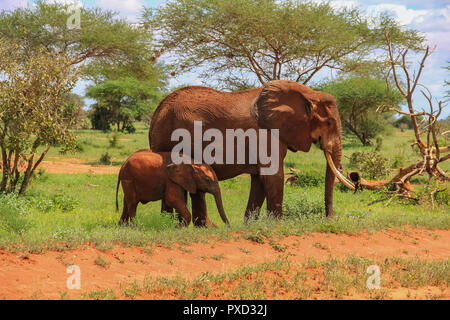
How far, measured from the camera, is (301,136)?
8.53 m

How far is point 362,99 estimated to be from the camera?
1175 inches

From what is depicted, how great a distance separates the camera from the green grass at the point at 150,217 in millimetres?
6867

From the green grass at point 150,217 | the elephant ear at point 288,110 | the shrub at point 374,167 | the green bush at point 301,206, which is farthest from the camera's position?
the shrub at point 374,167

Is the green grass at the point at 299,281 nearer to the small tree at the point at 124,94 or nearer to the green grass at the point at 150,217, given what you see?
the green grass at the point at 150,217

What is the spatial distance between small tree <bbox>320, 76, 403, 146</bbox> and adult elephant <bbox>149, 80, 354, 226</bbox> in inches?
781

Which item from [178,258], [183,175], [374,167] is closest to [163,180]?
[183,175]

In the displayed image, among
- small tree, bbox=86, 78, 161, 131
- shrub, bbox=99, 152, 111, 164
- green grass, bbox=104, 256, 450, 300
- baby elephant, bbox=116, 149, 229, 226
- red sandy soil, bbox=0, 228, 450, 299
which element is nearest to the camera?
green grass, bbox=104, 256, 450, 300

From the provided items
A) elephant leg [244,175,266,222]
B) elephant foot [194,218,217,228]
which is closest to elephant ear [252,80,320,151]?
elephant leg [244,175,266,222]

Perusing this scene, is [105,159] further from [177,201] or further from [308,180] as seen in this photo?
[177,201]

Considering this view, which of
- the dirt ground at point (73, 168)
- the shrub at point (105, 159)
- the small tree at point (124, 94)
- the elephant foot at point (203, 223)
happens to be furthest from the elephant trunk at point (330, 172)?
the small tree at point (124, 94)

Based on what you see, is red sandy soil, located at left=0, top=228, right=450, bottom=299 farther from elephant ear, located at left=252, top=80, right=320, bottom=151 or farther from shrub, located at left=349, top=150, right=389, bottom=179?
shrub, located at left=349, top=150, right=389, bottom=179

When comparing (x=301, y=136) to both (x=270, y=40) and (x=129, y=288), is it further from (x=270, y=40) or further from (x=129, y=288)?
(x=270, y=40)

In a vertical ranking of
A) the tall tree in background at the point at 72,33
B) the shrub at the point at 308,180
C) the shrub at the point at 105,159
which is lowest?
the shrub at the point at 308,180

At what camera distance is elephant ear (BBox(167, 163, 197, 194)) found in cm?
761
